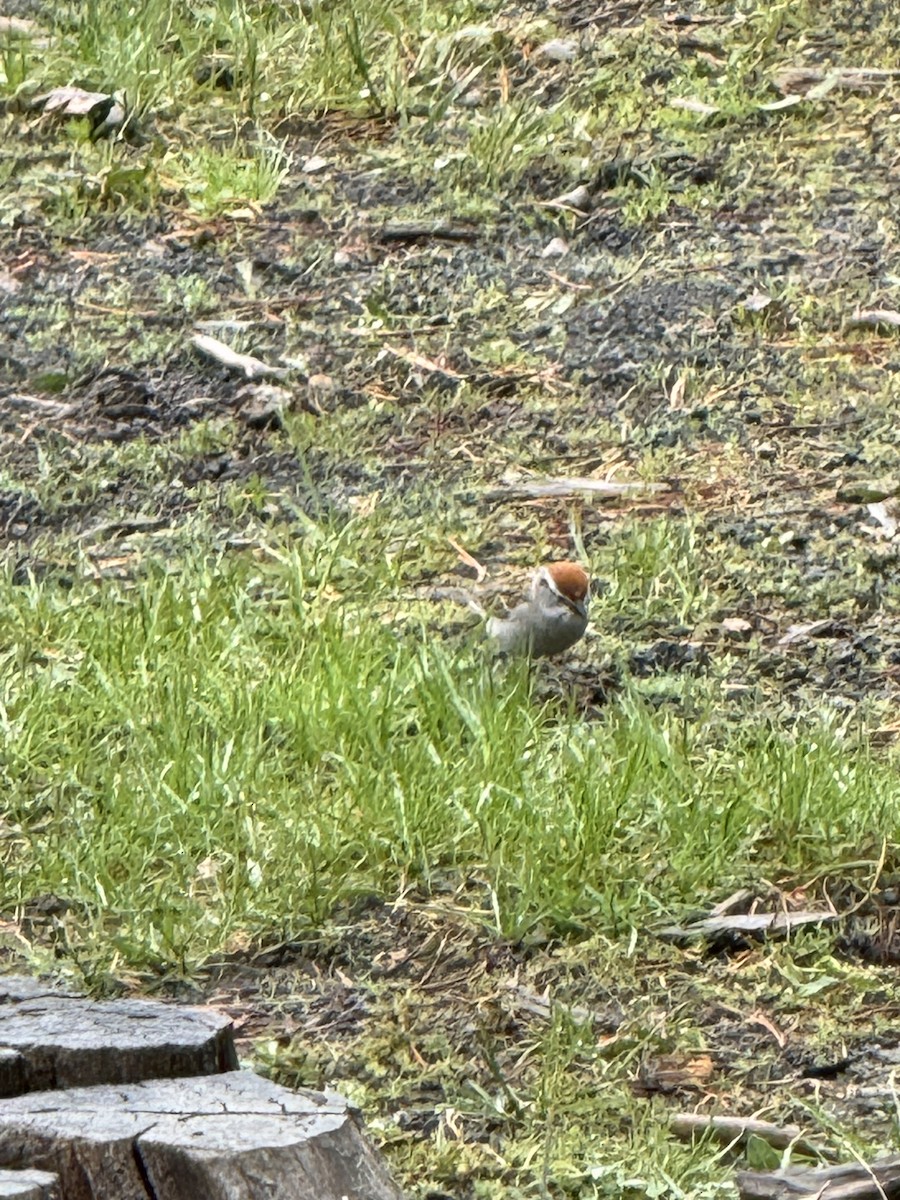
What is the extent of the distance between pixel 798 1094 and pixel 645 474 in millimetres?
2737

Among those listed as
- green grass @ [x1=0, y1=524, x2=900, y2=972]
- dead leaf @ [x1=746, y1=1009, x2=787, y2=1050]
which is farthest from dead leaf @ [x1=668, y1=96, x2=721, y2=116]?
dead leaf @ [x1=746, y1=1009, x2=787, y2=1050]

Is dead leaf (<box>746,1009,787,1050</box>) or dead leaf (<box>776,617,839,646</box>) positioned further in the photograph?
dead leaf (<box>776,617,839,646</box>)

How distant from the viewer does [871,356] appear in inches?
261

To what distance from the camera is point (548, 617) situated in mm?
5086

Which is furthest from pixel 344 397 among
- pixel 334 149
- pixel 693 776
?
pixel 693 776

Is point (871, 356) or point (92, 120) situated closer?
point (871, 356)

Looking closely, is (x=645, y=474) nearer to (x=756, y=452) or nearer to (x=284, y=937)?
(x=756, y=452)

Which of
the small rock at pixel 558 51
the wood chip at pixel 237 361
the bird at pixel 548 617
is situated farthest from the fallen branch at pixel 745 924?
the small rock at pixel 558 51

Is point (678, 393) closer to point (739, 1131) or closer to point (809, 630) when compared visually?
point (809, 630)

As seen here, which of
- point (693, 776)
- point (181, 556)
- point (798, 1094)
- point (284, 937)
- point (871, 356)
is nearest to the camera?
point (798, 1094)

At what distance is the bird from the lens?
508 cm

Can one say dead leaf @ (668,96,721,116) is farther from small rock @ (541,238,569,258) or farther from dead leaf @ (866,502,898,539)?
dead leaf @ (866,502,898,539)

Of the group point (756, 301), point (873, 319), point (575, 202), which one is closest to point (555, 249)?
point (575, 202)

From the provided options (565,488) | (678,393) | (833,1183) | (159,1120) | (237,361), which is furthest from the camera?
(237,361)
